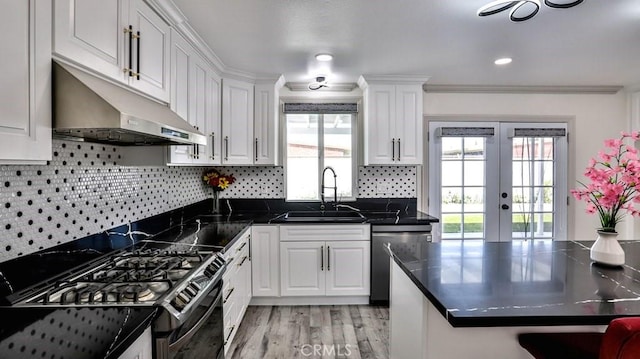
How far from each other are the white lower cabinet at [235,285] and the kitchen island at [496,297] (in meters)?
1.16

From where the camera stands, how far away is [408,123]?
3709mm

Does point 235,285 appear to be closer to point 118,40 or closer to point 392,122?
point 118,40

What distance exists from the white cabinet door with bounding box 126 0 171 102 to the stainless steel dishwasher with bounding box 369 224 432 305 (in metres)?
2.29

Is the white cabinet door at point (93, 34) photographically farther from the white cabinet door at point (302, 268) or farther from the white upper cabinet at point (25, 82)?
the white cabinet door at point (302, 268)

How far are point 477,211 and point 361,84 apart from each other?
2.09 meters

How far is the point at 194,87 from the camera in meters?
2.69

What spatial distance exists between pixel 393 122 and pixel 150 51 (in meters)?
2.50

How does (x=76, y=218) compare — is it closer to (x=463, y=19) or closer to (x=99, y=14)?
(x=99, y=14)

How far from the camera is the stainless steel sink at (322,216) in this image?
345 centimetres

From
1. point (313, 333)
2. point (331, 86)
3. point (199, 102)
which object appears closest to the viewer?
point (199, 102)

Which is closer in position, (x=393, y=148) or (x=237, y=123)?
(x=237, y=123)

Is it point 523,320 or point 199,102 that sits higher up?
point 199,102

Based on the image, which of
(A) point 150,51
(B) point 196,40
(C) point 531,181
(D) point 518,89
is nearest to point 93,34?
(A) point 150,51

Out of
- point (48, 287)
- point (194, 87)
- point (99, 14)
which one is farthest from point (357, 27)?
point (48, 287)
